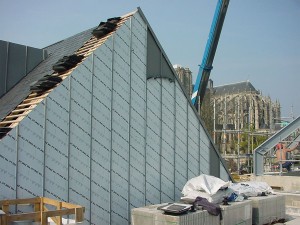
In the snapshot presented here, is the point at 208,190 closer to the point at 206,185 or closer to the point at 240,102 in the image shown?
the point at 206,185

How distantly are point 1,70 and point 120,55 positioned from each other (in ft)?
16.8

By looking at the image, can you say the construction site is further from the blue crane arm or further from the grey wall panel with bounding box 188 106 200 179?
the blue crane arm

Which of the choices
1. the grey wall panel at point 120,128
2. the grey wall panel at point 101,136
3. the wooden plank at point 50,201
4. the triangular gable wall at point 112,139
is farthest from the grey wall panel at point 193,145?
the wooden plank at point 50,201

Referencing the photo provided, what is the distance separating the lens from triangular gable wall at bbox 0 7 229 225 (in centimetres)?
1016

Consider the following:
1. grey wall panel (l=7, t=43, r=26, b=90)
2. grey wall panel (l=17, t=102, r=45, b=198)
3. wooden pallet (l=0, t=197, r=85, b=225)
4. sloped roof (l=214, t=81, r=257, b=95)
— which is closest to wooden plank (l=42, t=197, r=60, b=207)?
wooden pallet (l=0, t=197, r=85, b=225)

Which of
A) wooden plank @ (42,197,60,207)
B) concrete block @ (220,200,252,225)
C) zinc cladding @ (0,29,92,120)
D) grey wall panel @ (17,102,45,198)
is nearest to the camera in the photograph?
wooden plank @ (42,197,60,207)

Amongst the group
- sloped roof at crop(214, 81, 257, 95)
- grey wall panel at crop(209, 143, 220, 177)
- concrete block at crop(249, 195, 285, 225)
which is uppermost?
sloped roof at crop(214, 81, 257, 95)

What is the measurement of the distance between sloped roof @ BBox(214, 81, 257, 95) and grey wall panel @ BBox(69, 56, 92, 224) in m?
79.0

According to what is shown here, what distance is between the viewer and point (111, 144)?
40.7 feet

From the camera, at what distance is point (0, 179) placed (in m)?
9.24

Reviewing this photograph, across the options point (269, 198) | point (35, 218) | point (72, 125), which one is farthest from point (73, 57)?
point (269, 198)

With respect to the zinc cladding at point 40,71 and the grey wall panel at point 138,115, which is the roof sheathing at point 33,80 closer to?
the zinc cladding at point 40,71

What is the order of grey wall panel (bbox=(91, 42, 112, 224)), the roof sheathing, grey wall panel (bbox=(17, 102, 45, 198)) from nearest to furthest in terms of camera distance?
grey wall panel (bbox=(17, 102, 45, 198)) → the roof sheathing → grey wall panel (bbox=(91, 42, 112, 224))

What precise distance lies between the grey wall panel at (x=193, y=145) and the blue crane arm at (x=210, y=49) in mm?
12270
